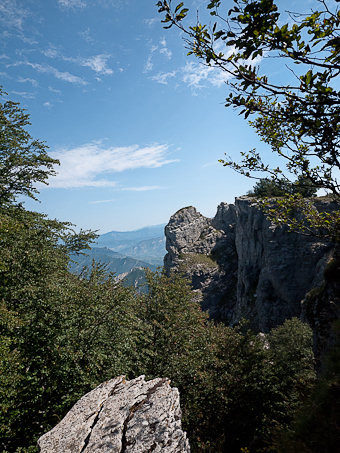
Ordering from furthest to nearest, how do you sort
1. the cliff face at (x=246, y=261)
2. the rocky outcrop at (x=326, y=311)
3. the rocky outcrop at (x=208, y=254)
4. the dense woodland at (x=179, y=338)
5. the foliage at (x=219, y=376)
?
the rocky outcrop at (x=208, y=254) → the cliff face at (x=246, y=261) → the foliage at (x=219, y=376) → the rocky outcrop at (x=326, y=311) → the dense woodland at (x=179, y=338)

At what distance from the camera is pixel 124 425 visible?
28.5 ft

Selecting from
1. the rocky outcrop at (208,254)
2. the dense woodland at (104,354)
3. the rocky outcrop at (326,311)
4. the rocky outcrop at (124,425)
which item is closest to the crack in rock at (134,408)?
the rocky outcrop at (124,425)

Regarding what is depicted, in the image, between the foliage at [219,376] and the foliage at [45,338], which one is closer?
the foliage at [45,338]

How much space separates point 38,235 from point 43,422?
1253 centimetres

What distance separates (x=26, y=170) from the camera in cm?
A: 2291

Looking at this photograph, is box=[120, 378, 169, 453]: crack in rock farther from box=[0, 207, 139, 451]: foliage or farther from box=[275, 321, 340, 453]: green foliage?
box=[275, 321, 340, 453]: green foliage

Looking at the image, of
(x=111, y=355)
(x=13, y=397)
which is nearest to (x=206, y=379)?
(x=111, y=355)

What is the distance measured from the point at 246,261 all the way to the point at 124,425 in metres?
79.4

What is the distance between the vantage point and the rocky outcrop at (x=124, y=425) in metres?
7.89

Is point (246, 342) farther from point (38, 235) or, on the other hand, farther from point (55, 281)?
point (38, 235)

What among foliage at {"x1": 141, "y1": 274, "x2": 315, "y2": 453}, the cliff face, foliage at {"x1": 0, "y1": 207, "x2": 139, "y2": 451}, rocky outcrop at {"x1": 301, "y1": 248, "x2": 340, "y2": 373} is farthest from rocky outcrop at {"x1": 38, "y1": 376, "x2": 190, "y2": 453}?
the cliff face

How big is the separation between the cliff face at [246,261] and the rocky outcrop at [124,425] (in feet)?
59.1

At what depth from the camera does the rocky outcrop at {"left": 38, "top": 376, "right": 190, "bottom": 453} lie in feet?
25.9

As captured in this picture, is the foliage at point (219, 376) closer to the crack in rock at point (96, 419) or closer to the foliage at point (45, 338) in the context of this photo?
the foliage at point (45, 338)
